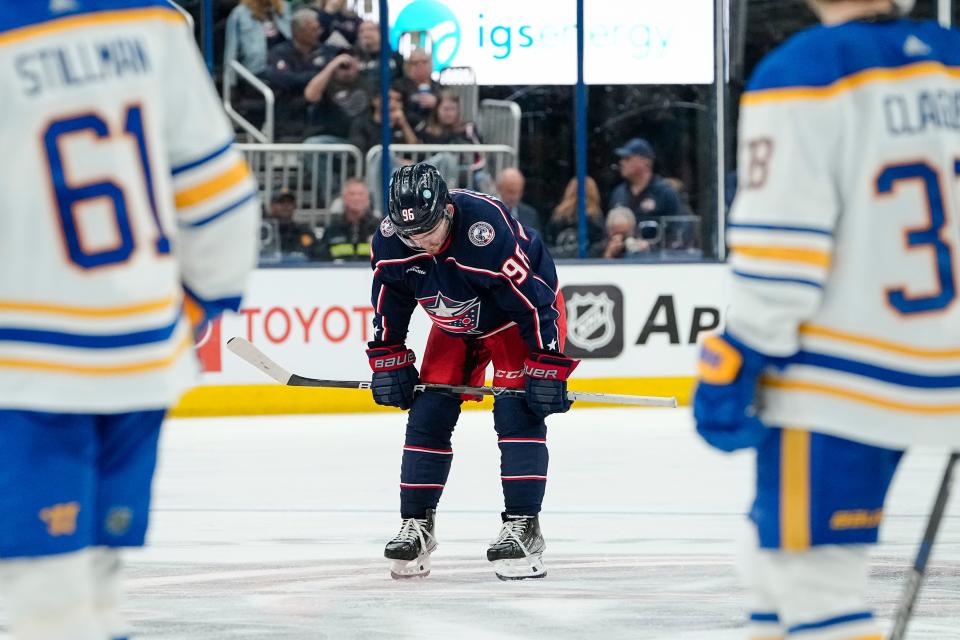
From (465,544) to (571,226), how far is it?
15.1ft

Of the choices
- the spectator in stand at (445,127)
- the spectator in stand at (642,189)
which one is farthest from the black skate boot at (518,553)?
the spectator in stand at (642,189)

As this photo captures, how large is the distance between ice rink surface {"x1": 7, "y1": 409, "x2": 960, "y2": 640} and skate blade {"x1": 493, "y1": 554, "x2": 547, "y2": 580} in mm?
48

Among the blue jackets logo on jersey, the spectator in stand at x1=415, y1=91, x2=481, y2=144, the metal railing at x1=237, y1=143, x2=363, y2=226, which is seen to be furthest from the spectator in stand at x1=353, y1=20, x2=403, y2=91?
the blue jackets logo on jersey

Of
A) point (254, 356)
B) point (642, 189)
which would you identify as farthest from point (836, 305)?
point (642, 189)

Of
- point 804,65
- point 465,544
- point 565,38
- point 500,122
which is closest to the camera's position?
point 804,65

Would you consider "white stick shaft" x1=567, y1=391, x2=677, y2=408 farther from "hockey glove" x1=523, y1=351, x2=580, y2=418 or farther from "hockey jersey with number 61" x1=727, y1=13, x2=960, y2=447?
"hockey jersey with number 61" x1=727, y1=13, x2=960, y2=447

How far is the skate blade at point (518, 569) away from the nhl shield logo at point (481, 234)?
748 mm

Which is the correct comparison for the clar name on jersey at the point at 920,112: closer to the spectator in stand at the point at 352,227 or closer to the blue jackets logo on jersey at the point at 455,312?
the blue jackets logo on jersey at the point at 455,312

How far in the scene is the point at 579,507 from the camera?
5.02m

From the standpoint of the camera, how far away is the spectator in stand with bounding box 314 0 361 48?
8.66 metres

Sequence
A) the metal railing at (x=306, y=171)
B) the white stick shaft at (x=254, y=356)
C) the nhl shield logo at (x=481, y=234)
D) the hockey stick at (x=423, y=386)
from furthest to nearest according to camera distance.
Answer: the metal railing at (x=306, y=171) → the white stick shaft at (x=254, y=356) → the hockey stick at (x=423, y=386) → the nhl shield logo at (x=481, y=234)

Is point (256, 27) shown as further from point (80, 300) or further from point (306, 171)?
point (80, 300)

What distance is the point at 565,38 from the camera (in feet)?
29.9

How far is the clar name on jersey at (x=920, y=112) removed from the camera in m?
1.96
